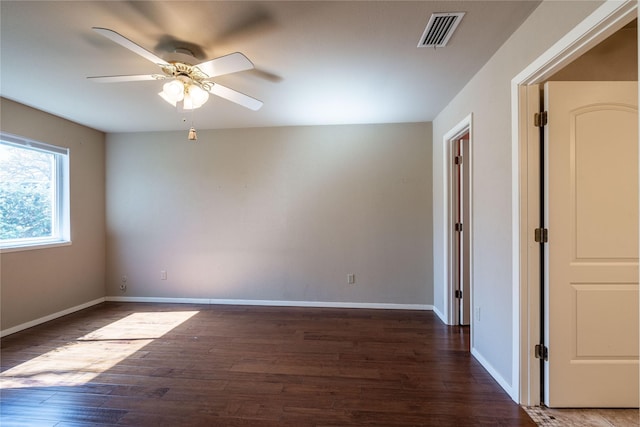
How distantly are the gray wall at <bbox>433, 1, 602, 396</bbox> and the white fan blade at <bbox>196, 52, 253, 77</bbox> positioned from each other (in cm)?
171

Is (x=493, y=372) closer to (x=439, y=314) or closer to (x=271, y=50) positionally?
(x=439, y=314)

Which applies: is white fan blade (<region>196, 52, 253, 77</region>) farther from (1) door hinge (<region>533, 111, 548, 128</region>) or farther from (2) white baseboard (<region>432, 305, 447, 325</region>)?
(2) white baseboard (<region>432, 305, 447, 325</region>)

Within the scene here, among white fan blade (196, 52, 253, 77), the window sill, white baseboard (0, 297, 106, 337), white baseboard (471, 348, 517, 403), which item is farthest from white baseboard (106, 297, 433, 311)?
white fan blade (196, 52, 253, 77)

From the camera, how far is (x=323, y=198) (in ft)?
12.6

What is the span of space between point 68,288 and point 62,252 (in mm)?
484

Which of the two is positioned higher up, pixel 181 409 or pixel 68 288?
pixel 68 288

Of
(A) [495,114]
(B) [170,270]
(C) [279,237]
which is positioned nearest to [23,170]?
(B) [170,270]

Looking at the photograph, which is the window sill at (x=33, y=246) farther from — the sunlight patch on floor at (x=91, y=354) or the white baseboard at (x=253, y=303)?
the sunlight patch on floor at (x=91, y=354)

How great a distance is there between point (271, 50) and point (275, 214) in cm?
224

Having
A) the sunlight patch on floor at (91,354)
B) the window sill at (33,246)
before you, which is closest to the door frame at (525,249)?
the sunlight patch on floor at (91,354)

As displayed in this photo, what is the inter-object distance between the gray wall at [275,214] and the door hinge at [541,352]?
6.25 ft

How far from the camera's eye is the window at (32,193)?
3.02 metres

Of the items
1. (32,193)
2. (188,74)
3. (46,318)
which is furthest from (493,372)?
(32,193)

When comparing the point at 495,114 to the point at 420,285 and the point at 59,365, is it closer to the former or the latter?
the point at 420,285
